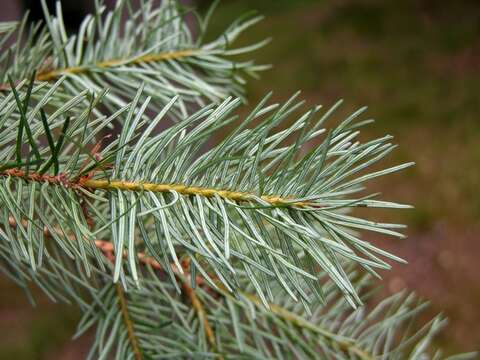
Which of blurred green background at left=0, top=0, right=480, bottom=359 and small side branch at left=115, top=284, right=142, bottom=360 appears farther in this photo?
blurred green background at left=0, top=0, right=480, bottom=359

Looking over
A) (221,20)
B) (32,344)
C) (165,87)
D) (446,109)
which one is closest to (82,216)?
(165,87)

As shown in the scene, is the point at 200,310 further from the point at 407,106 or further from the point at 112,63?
the point at 407,106

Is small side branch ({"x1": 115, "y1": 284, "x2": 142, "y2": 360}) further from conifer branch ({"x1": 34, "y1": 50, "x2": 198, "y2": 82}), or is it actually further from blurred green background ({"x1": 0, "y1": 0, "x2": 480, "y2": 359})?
blurred green background ({"x1": 0, "y1": 0, "x2": 480, "y2": 359})

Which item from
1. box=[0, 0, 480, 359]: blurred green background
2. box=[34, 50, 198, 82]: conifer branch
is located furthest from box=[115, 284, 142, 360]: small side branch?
box=[0, 0, 480, 359]: blurred green background

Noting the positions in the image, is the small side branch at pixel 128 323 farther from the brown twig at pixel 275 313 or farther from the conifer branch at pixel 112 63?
the conifer branch at pixel 112 63

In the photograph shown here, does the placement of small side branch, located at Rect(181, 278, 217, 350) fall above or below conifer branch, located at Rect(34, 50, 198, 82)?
below

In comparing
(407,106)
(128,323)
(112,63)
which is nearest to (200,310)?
(128,323)

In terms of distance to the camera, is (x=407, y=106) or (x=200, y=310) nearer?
(x=200, y=310)

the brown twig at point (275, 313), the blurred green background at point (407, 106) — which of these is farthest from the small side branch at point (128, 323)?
the blurred green background at point (407, 106)

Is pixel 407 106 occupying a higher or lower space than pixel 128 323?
higher
